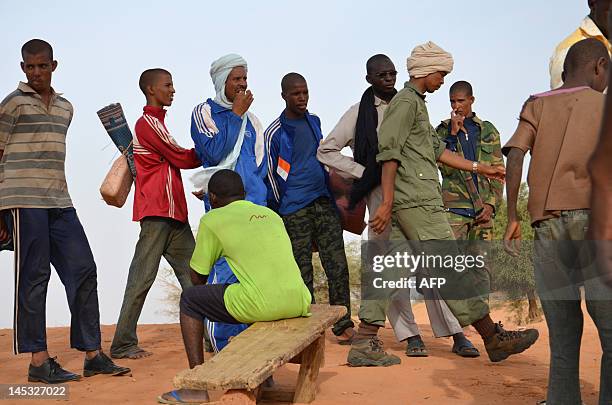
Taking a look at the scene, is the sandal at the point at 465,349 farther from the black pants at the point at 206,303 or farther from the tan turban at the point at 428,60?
the black pants at the point at 206,303

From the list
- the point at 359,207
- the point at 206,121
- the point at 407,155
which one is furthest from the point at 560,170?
the point at 359,207

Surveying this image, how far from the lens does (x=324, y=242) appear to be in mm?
8703

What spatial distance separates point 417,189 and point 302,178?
4.67 ft

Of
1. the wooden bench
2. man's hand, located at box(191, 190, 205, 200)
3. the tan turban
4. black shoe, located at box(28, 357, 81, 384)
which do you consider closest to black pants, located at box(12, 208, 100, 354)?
black shoe, located at box(28, 357, 81, 384)

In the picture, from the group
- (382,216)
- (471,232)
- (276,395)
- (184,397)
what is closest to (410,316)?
(382,216)

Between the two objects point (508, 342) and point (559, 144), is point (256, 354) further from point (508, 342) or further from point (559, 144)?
point (508, 342)

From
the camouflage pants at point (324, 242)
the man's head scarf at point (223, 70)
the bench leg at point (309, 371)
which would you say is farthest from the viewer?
the camouflage pants at point (324, 242)

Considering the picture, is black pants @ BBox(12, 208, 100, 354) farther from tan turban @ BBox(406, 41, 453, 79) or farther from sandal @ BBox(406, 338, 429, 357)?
tan turban @ BBox(406, 41, 453, 79)

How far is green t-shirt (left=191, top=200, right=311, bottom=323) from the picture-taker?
6.06 metres

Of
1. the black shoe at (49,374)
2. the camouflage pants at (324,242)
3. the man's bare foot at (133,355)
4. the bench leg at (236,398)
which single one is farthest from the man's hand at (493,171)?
the black shoe at (49,374)

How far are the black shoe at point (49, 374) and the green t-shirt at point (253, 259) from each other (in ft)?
5.47

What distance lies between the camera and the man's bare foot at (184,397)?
6070mm

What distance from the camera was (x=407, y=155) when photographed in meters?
7.62

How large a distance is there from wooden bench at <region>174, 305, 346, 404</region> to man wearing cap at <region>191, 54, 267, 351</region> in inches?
50.9
